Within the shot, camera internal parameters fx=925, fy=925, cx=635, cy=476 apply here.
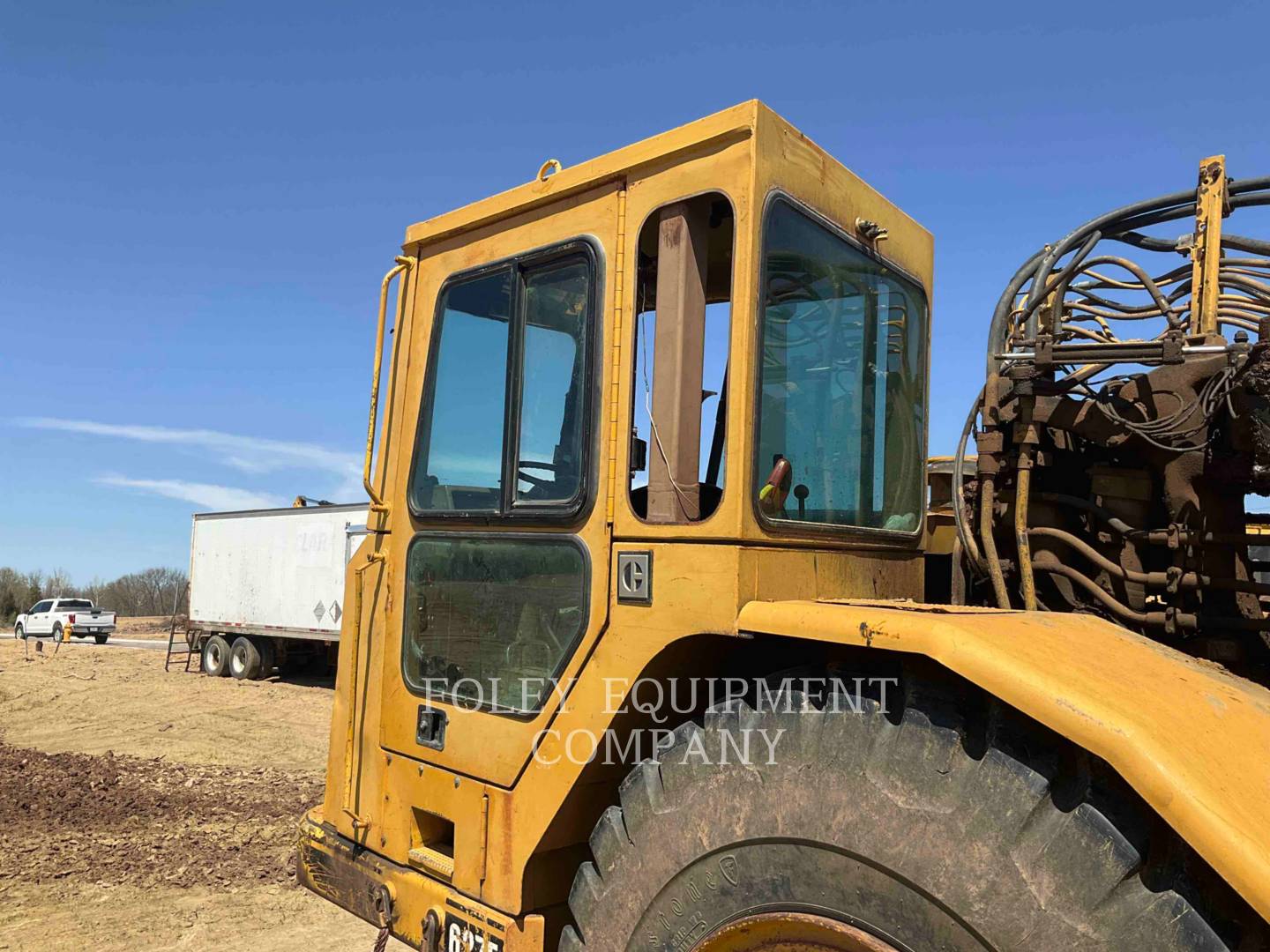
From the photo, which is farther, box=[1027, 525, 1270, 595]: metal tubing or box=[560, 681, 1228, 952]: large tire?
box=[1027, 525, 1270, 595]: metal tubing

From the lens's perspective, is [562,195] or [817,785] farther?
[562,195]

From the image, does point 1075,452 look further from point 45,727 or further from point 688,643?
point 45,727

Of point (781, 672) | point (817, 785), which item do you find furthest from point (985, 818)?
point (781, 672)

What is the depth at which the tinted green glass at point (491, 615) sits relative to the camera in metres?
2.65

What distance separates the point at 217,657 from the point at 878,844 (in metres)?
21.0

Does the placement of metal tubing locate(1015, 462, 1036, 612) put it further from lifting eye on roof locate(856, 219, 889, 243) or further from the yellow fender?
lifting eye on roof locate(856, 219, 889, 243)

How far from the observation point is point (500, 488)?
9.44 feet

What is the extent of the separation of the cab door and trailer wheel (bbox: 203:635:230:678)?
18776mm

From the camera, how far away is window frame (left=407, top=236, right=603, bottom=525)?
262 cm

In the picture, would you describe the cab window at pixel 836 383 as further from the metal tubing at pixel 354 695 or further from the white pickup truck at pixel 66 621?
the white pickup truck at pixel 66 621

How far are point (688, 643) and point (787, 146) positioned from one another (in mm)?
1333

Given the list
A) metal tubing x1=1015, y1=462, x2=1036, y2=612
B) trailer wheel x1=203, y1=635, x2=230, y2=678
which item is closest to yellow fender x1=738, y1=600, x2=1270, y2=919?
metal tubing x1=1015, y1=462, x2=1036, y2=612

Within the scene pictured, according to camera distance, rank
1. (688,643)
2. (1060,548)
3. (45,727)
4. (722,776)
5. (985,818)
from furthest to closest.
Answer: (45,727) → (1060,548) → (688,643) → (722,776) → (985,818)

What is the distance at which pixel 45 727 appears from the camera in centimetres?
1187
